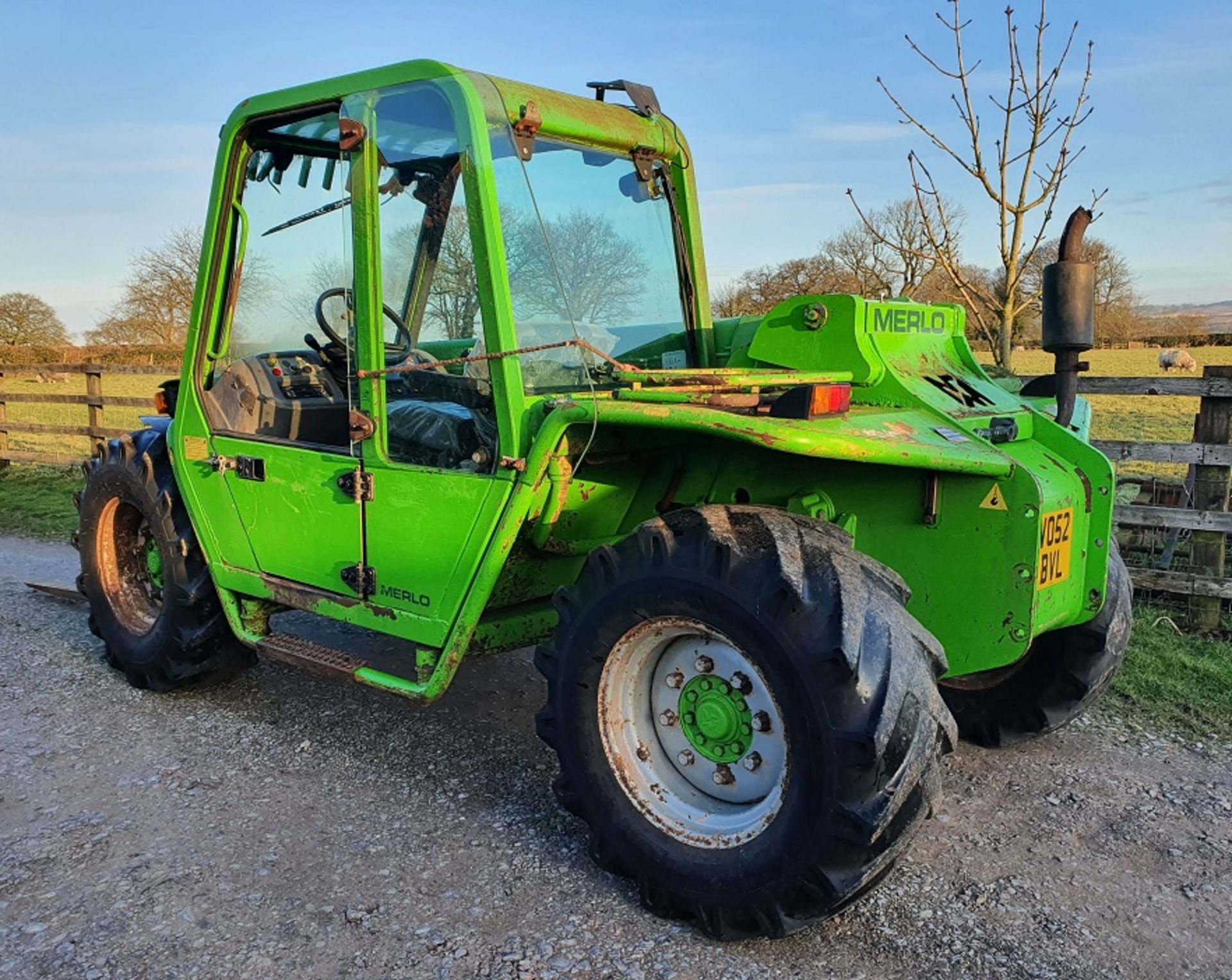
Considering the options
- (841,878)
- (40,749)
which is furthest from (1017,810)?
(40,749)

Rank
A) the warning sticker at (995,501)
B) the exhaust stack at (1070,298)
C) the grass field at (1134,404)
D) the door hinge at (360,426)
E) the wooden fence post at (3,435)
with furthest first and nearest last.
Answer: the grass field at (1134,404)
the wooden fence post at (3,435)
the door hinge at (360,426)
the exhaust stack at (1070,298)
the warning sticker at (995,501)

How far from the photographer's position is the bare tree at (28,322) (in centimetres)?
3167

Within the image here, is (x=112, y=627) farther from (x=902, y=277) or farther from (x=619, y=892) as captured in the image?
(x=902, y=277)

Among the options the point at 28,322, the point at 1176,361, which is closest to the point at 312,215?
the point at 1176,361

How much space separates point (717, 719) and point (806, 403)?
0.99 metres

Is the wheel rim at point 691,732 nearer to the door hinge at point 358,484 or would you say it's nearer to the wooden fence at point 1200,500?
the door hinge at point 358,484

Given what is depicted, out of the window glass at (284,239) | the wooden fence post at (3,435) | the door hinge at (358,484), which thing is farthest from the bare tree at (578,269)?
the wooden fence post at (3,435)

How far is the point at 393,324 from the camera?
3.91 meters

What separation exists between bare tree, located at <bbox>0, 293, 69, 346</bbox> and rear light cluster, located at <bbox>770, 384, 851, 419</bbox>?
33375 millimetres

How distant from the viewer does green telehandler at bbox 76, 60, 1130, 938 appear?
2.79 meters

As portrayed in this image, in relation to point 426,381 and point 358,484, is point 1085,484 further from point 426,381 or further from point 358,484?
point 358,484

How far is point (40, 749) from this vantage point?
4316mm

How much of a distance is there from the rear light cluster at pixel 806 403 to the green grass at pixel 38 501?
7.87m

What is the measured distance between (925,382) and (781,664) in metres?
1.40
